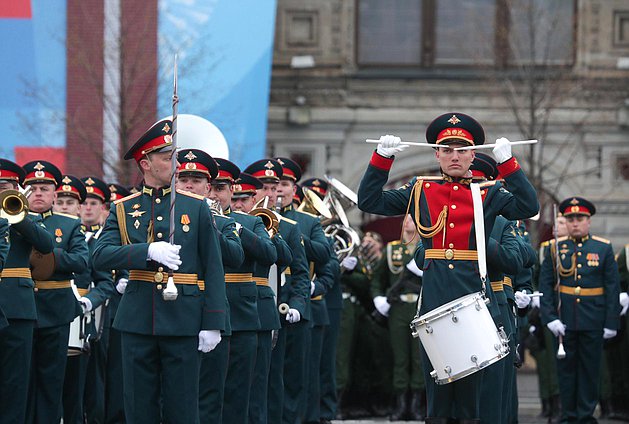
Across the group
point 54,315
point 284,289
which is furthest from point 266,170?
point 54,315

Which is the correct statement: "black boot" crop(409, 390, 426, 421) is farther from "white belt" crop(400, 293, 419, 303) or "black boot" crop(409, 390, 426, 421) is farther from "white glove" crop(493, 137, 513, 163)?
"white glove" crop(493, 137, 513, 163)

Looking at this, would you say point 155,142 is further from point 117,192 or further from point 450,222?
point 117,192

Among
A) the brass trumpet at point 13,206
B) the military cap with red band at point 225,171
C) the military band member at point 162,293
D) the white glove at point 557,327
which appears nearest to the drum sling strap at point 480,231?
the military band member at point 162,293

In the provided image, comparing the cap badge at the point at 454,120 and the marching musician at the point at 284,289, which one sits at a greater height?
the cap badge at the point at 454,120

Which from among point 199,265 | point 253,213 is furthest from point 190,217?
point 253,213

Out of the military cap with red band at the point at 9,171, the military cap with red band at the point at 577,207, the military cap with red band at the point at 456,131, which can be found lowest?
the military cap with red band at the point at 577,207

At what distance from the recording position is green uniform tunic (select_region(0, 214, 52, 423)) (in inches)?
413

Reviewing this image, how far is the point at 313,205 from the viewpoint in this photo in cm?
1396

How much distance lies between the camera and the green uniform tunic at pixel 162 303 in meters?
8.62

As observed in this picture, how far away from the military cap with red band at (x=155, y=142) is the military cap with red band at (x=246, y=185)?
A: 2710 millimetres

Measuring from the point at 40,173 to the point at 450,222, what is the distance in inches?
→ 157

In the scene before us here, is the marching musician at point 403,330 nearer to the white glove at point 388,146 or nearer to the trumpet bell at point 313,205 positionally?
the trumpet bell at point 313,205

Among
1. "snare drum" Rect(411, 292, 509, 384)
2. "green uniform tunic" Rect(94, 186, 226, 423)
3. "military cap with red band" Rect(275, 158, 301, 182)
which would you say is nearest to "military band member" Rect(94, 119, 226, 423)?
"green uniform tunic" Rect(94, 186, 226, 423)

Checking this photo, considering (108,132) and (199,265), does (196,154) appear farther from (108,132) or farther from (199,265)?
(108,132)
